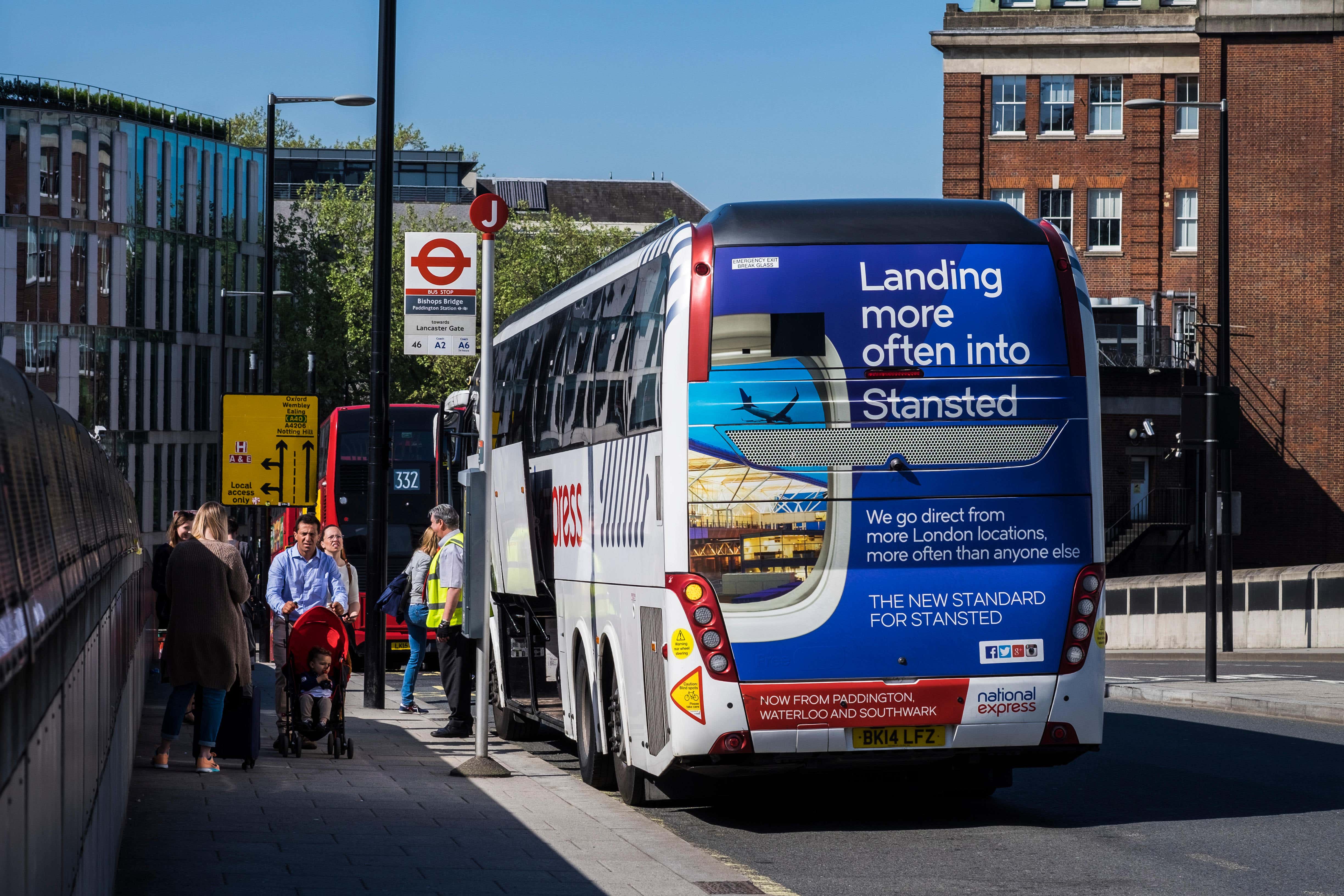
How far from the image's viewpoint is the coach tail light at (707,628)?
9367mm

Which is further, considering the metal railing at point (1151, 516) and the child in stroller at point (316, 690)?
the metal railing at point (1151, 516)

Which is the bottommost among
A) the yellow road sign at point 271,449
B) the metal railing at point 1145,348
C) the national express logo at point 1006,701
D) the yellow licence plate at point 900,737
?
the yellow licence plate at point 900,737

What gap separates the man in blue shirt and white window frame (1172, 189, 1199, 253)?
42.3 m

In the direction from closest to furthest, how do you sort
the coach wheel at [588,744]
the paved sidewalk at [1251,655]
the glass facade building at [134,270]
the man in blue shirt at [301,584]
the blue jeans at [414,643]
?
the coach wheel at [588,744]
the man in blue shirt at [301,584]
the blue jeans at [414,643]
the paved sidewalk at [1251,655]
the glass facade building at [134,270]

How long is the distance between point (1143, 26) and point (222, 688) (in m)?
44.7

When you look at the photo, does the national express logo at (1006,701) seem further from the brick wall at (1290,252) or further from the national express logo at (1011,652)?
the brick wall at (1290,252)

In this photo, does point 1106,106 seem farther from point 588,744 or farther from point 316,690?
point 588,744

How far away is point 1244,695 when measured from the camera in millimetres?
18750

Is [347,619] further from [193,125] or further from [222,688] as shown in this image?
[193,125]

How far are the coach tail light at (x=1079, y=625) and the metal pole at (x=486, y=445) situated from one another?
4.21m

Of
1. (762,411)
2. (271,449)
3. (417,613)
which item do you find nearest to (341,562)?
(417,613)

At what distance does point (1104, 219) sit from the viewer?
52.2m

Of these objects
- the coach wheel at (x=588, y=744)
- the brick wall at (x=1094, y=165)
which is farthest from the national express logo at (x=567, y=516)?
the brick wall at (x=1094, y=165)

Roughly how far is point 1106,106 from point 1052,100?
1.56m
